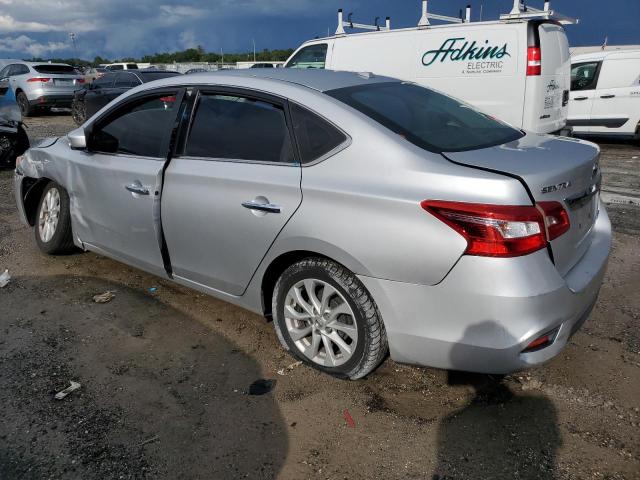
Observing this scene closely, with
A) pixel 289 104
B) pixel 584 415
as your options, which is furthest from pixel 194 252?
pixel 584 415

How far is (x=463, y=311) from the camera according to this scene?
7.47 ft

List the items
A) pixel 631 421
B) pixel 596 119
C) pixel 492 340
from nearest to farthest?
pixel 492 340
pixel 631 421
pixel 596 119

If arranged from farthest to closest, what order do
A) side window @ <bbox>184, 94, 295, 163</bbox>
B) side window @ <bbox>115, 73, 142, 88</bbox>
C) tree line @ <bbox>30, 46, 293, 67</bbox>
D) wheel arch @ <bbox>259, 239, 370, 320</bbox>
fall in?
tree line @ <bbox>30, 46, 293, 67</bbox> < side window @ <bbox>115, 73, 142, 88</bbox> < side window @ <bbox>184, 94, 295, 163</bbox> < wheel arch @ <bbox>259, 239, 370, 320</bbox>

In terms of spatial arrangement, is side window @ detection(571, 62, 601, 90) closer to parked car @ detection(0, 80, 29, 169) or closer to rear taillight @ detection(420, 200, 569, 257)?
rear taillight @ detection(420, 200, 569, 257)

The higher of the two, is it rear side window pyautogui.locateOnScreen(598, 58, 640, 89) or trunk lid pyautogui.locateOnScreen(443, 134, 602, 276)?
rear side window pyautogui.locateOnScreen(598, 58, 640, 89)

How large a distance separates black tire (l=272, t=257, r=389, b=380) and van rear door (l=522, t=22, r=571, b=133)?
18.4 ft

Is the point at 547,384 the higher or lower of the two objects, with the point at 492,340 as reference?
lower

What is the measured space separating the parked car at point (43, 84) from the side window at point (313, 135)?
50.2ft

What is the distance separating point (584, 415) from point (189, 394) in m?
2.02

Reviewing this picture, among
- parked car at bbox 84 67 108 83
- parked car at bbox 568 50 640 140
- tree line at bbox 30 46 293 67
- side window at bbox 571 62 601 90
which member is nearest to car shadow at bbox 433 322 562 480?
parked car at bbox 568 50 640 140

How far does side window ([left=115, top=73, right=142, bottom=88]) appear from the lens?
42.7 ft

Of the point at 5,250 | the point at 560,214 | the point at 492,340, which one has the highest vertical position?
the point at 560,214

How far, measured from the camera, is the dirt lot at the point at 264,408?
2.30 metres

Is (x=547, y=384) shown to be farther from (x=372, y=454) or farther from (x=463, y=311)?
(x=372, y=454)
